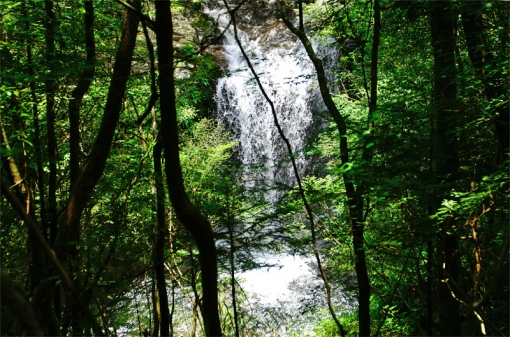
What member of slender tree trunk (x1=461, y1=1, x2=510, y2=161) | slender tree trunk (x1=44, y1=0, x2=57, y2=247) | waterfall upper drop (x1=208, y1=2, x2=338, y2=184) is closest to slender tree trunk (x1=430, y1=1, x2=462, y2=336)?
slender tree trunk (x1=461, y1=1, x2=510, y2=161)

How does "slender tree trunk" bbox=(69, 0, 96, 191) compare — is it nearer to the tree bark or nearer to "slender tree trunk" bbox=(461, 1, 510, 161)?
the tree bark

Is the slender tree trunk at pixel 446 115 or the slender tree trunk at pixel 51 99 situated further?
the slender tree trunk at pixel 51 99

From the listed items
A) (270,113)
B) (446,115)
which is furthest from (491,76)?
(270,113)

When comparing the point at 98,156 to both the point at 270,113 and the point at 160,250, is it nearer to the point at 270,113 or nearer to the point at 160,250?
the point at 160,250

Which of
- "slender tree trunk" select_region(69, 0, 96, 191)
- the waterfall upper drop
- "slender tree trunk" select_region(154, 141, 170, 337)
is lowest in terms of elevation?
"slender tree trunk" select_region(154, 141, 170, 337)

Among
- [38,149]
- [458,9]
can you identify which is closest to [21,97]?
[38,149]

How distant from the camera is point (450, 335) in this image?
10.3ft

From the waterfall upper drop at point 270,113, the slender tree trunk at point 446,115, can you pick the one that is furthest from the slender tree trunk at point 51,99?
the waterfall upper drop at point 270,113

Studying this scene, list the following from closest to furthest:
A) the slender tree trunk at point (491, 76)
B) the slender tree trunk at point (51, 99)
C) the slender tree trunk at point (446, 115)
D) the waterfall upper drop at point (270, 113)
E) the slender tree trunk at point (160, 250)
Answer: the slender tree trunk at point (491, 76) → the slender tree trunk at point (446, 115) → the slender tree trunk at point (51, 99) → the slender tree trunk at point (160, 250) → the waterfall upper drop at point (270, 113)

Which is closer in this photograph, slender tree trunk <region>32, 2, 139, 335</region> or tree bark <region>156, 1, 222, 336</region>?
tree bark <region>156, 1, 222, 336</region>

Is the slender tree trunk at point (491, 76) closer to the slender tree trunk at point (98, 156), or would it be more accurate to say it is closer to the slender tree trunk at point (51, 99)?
the slender tree trunk at point (98, 156)

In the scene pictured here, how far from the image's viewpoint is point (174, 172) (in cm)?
198

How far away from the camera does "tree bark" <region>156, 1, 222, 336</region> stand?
188 cm

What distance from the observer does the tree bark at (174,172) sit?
6.16ft
